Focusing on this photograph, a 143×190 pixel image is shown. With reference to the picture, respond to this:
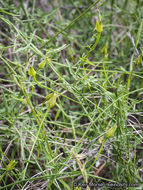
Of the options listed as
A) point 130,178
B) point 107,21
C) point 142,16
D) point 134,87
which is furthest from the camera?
point 107,21

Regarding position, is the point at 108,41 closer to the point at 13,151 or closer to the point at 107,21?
the point at 107,21

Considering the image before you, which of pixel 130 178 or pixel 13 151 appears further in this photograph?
pixel 13 151

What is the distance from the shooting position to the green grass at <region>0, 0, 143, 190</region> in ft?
2.38

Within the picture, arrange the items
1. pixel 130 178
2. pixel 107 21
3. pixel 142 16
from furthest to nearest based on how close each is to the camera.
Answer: pixel 107 21 → pixel 142 16 → pixel 130 178

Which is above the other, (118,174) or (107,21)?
(107,21)

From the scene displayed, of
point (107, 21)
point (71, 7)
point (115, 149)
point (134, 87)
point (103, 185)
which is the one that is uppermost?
point (71, 7)

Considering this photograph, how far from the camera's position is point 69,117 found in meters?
0.92

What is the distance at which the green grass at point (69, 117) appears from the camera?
73cm

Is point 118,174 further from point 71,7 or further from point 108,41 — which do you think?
point 71,7

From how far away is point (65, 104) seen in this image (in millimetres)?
1080

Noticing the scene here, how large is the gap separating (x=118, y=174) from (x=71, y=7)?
109 centimetres

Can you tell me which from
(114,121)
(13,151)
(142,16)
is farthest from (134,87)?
(13,151)

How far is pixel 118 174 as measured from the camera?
2.72 ft

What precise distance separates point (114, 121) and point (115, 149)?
108mm
